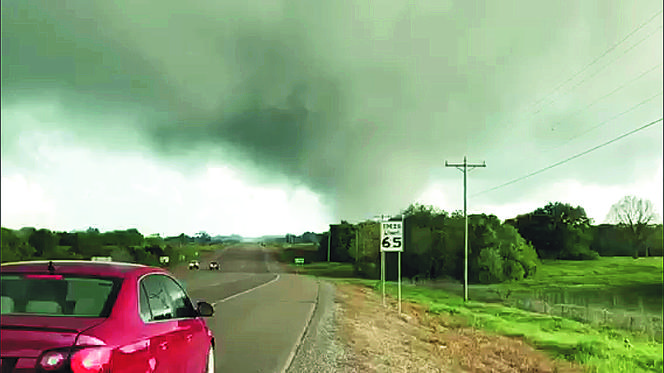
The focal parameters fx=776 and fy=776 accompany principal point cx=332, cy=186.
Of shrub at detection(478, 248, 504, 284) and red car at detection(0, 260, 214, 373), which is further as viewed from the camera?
shrub at detection(478, 248, 504, 284)

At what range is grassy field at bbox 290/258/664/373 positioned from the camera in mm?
27094

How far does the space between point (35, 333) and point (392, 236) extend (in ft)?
75.3

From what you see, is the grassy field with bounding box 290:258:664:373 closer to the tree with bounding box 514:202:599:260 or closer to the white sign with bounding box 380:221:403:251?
the tree with bounding box 514:202:599:260

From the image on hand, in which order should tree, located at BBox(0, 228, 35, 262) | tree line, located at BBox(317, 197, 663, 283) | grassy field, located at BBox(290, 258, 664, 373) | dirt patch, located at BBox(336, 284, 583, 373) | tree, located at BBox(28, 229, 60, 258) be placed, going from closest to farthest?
dirt patch, located at BBox(336, 284, 583, 373)
tree, located at BBox(0, 228, 35, 262)
tree, located at BBox(28, 229, 60, 258)
grassy field, located at BBox(290, 258, 664, 373)
tree line, located at BBox(317, 197, 663, 283)

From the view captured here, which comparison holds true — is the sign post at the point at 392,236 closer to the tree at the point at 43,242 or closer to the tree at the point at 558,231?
the tree at the point at 43,242

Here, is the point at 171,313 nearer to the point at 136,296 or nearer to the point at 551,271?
the point at 136,296

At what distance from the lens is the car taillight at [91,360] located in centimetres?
551

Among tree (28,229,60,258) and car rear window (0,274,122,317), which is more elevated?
tree (28,229,60,258)

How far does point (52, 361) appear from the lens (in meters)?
5.48

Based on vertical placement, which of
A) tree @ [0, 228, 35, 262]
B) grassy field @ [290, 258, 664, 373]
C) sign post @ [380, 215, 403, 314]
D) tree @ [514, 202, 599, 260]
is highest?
tree @ [514, 202, 599, 260]

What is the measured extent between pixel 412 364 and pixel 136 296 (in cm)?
921

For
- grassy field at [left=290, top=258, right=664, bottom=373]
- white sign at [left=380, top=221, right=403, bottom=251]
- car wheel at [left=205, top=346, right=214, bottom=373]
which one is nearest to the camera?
car wheel at [left=205, top=346, right=214, bottom=373]

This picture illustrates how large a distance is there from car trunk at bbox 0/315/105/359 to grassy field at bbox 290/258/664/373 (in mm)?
18222

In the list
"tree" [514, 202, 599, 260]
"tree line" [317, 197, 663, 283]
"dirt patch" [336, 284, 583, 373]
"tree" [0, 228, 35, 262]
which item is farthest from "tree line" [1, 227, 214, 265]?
"tree" [514, 202, 599, 260]
